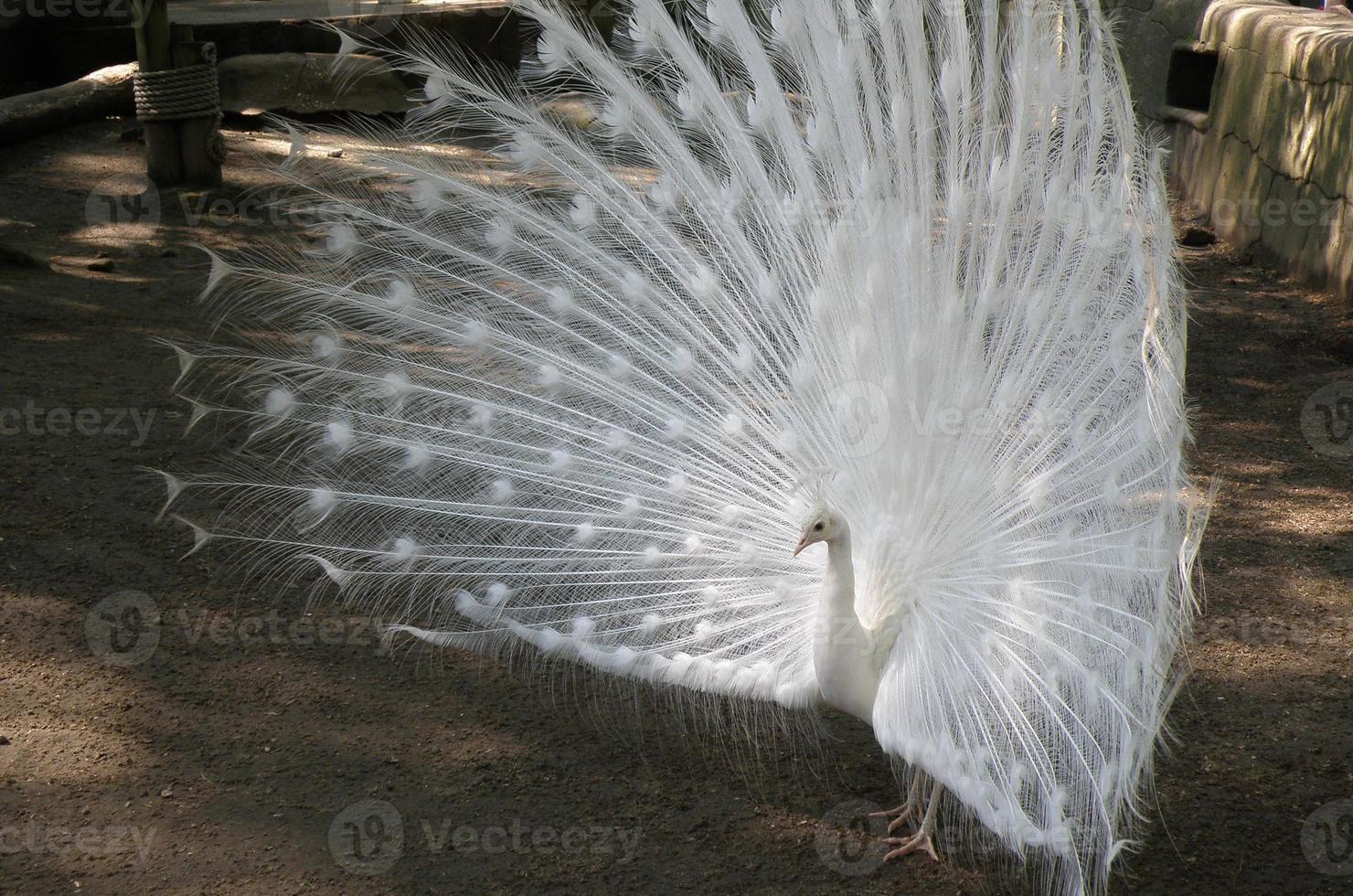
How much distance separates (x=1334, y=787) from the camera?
3.81m

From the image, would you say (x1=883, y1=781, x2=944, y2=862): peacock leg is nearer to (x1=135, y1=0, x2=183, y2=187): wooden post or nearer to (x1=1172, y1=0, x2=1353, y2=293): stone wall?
(x1=1172, y1=0, x2=1353, y2=293): stone wall

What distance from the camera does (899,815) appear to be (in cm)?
377

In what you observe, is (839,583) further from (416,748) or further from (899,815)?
(416,748)

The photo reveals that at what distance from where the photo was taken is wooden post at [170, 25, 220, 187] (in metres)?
8.24

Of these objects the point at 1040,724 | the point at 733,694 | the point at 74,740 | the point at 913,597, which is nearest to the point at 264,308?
the point at 74,740

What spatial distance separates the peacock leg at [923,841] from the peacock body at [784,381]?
20 millimetres

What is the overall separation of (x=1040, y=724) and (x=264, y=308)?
2979 millimetres

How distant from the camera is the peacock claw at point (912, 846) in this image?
11.9 ft

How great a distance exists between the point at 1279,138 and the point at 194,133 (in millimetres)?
7348

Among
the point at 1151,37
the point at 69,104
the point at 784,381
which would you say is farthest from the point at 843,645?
the point at 1151,37

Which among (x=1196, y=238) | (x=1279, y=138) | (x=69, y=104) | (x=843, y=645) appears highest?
(x=1279, y=138)

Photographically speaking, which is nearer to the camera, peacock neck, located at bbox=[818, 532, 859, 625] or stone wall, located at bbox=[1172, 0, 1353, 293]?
peacock neck, located at bbox=[818, 532, 859, 625]

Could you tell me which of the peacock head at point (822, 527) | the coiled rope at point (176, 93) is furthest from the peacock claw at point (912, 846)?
the coiled rope at point (176, 93)

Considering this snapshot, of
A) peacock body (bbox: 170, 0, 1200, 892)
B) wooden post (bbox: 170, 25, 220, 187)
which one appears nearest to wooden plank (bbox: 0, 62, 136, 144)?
wooden post (bbox: 170, 25, 220, 187)
